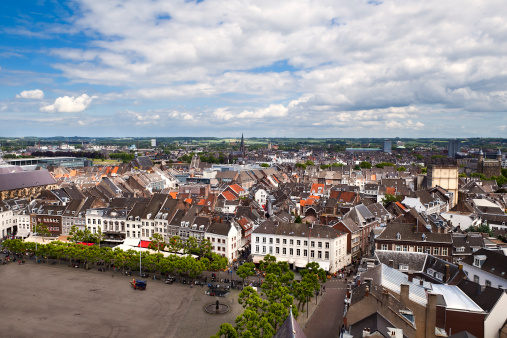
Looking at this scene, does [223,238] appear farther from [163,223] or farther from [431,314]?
[431,314]

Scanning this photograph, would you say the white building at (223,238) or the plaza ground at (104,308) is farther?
the white building at (223,238)

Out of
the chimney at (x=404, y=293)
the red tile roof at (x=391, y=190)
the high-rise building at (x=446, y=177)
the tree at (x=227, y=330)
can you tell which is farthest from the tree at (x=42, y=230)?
the high-rise building at (x=446, y=177)

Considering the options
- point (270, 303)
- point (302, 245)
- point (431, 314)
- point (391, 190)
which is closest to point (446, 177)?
point (391, 190)

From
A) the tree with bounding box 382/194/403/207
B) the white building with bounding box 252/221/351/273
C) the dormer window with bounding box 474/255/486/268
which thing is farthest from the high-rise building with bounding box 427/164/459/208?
the dormer window with bounding box 474/255/486/268

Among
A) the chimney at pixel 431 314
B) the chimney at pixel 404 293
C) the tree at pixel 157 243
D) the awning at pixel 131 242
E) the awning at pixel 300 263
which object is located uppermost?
the chimney at pixel 404 293

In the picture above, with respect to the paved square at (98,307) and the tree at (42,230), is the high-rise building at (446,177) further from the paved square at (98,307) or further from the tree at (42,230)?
the tree at (42,230)

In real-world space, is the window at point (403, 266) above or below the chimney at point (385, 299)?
below

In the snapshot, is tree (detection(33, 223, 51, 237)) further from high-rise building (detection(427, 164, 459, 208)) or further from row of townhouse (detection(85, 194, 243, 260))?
high-rise building (detection(427, 164, 459, 208))
